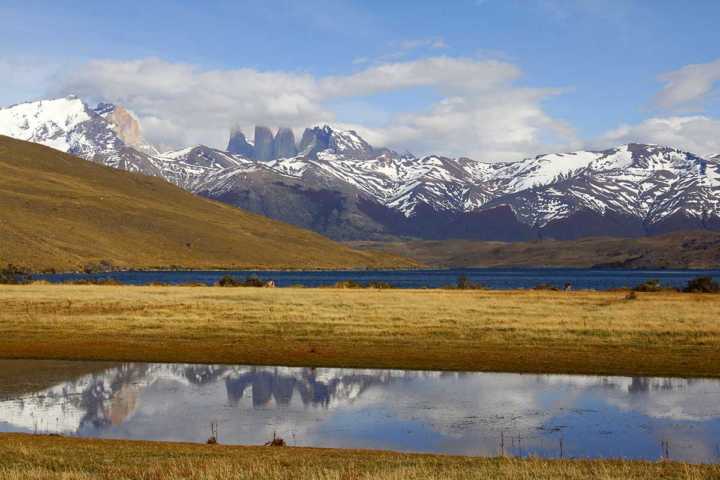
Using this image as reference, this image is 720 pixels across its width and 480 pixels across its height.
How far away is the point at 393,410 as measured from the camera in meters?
33.8

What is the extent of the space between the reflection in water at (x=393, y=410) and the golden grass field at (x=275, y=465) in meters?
3.21

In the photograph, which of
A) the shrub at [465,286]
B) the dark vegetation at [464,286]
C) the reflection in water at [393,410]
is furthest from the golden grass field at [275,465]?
the shrub at [465,286]

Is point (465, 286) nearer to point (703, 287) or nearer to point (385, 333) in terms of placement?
point (703, 287)

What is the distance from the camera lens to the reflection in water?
28.0 m

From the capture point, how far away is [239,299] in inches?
3327

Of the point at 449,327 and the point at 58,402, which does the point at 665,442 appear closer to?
the point at 58,402

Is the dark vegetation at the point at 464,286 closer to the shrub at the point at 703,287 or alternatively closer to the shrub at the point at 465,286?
the shrub at the point at 465,286

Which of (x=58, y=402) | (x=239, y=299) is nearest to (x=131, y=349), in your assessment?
(x=58, y=402)

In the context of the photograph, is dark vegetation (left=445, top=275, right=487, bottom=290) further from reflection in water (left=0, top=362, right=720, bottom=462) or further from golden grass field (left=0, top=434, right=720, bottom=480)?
golden grass field (left=0, top=434, right=720, bottom=480)

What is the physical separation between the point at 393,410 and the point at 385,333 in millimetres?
22542

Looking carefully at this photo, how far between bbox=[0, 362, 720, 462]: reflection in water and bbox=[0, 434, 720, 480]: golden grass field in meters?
3.21

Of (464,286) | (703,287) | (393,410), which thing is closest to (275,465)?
(393,410)

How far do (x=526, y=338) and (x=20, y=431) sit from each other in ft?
108

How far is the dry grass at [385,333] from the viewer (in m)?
46.4
